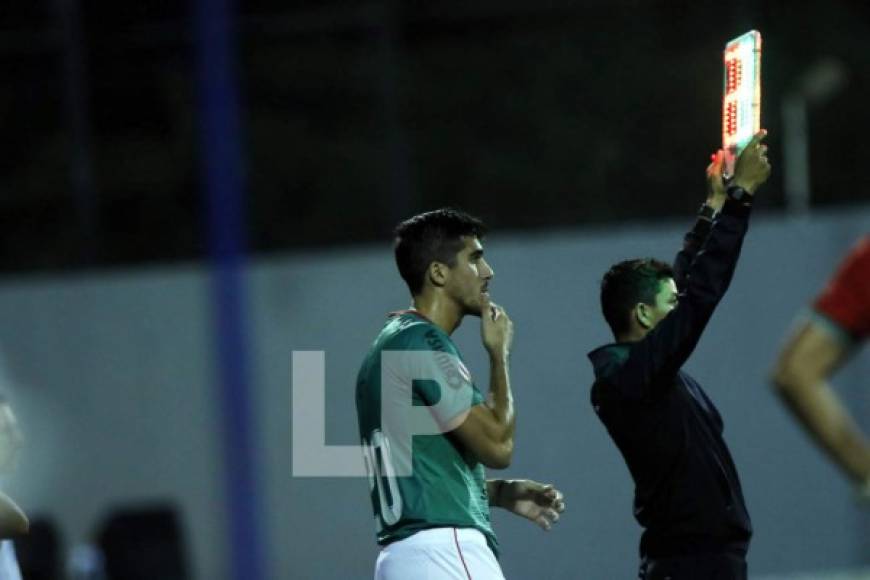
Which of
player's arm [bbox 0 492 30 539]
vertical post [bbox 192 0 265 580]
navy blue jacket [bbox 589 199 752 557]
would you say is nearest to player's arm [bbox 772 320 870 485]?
navy blue jacket [bbox 589 199 752 557]

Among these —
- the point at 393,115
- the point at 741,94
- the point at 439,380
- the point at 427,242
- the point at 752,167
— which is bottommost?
the point at 439,380

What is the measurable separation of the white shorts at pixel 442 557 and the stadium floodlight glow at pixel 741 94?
1.18m

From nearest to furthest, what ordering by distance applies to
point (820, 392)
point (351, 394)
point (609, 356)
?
point (820, 392) < point (609, 356) < point (351, 394)

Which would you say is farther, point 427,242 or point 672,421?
point 427,242

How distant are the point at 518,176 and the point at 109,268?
144 inches

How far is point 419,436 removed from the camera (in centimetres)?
441

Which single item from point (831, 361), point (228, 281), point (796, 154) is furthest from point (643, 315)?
point (796, 154)

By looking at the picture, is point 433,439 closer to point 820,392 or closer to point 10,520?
point 10,520

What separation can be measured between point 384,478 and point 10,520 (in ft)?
3.55

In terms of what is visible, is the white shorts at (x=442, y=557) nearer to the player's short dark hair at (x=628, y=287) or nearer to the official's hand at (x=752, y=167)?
the player's short dark hair at (x=628, y=287)

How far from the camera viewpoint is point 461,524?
4387mm

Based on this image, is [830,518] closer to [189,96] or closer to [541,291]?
[541,291]

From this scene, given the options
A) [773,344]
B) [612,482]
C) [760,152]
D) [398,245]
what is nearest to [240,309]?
[612,482]

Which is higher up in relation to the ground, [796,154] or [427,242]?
[427,242]
